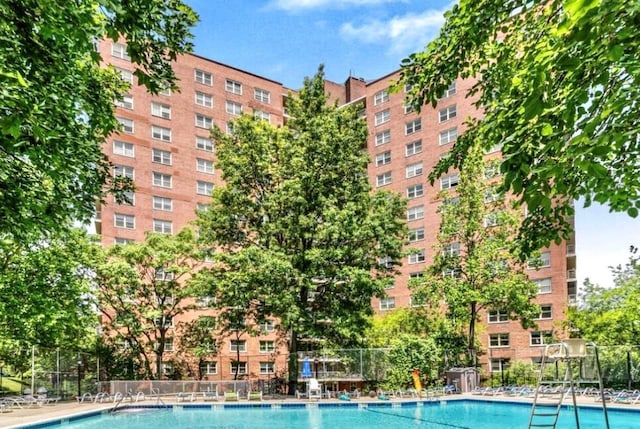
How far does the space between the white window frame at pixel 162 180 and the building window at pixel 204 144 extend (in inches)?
175

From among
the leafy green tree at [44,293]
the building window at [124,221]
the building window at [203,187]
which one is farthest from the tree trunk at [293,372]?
the building window at [203,187]

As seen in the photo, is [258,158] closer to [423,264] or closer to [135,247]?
[135,247]

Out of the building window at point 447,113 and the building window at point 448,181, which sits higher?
the building window at point 447,113

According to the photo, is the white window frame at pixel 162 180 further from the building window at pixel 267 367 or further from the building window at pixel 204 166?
the building window at pixel 267 367

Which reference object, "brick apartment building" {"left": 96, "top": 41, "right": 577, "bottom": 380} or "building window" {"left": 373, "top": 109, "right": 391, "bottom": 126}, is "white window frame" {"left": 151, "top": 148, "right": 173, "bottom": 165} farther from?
"building window" {"left": 373, "top": 109, "right": 391, "bottom": 126}

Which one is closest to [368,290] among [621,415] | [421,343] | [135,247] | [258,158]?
[421,343]

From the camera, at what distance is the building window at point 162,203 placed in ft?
162

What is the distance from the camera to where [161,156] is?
50750mm

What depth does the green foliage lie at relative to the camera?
98.6 feet

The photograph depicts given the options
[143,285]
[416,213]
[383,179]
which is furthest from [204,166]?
[143,285]

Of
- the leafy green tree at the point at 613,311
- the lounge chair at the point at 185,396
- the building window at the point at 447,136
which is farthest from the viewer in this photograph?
the building window at the point at 447,136

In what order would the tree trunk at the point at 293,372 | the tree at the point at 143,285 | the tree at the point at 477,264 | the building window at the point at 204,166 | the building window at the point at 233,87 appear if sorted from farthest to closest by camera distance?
the building window at the point at 233,87 < the building window at the point at 204,166 < the tree at the point at 143,285 < the tree at the point at 477,264 < the tree trunk at the point at 293,372

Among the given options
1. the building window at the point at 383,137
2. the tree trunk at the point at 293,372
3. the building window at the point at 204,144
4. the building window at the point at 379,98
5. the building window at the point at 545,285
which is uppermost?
the building window at the point at 379,98

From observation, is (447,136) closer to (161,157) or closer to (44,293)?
(161,157)
